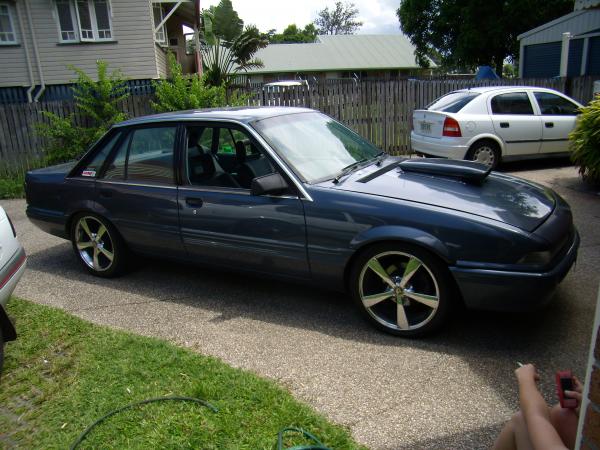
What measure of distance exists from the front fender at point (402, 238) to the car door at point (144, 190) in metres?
1.79

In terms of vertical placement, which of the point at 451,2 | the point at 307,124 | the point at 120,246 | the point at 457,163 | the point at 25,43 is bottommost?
the point at 120,246

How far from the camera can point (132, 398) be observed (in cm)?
304

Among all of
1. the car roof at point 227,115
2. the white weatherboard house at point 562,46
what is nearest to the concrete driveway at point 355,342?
the car roof at point 227,115

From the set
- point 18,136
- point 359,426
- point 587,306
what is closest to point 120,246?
point 359,426

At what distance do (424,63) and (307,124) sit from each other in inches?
1518

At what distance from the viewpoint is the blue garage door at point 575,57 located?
65.9ft

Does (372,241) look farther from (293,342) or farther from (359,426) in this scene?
(359,426)

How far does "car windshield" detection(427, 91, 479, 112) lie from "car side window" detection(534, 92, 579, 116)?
1341 millimetres

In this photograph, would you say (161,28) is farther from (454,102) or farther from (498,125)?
(498,125)

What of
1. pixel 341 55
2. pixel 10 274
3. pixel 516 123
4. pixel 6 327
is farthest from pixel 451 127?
pixel 341 55

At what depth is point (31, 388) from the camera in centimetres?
327

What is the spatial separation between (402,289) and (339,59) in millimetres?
45758

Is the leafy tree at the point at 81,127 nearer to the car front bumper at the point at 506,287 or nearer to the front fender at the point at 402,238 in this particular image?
the front fender at the point at 402,238

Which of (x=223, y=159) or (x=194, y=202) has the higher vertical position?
(x=223, y=159)
